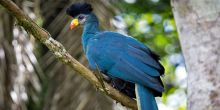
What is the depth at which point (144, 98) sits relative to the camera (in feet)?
13.2

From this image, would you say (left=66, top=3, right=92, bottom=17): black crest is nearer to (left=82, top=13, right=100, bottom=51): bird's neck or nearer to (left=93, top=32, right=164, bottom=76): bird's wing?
(left=82, top=13, right=100, bottom=51): bird's neck

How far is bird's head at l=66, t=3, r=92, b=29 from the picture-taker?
4738 mm

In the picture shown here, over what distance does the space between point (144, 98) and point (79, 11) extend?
1.10 meters

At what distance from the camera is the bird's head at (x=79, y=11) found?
4738 millimetres

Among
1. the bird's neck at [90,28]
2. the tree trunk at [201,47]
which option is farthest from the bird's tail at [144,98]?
the bird's neck at [90,28]

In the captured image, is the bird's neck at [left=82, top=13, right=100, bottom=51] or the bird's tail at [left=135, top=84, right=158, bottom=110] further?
the bird's neck at [left=82, top=13, right=100, bottom=51]

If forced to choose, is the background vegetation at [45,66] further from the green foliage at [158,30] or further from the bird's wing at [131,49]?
the green foliage at [158,30]

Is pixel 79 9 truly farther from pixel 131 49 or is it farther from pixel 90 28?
pixel 131 49

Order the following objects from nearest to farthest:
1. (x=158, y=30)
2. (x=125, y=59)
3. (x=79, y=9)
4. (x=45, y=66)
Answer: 1. (x=125, y=59)
2. (x=79, y=9)
3. (x=45, y=66)
4. (x=158, y=30)

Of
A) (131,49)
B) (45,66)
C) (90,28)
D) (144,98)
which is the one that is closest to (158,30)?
(45,66)

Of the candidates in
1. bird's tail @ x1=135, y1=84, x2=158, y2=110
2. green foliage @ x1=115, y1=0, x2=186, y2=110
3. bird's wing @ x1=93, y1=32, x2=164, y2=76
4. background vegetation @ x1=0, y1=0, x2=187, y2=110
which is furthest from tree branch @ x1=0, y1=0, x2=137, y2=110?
green foliage @ x1=115, y1=0, x2=186, y2=110

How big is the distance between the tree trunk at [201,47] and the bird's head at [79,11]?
0.87 metres

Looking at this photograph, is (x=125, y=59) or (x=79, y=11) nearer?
(x=125, y=59)

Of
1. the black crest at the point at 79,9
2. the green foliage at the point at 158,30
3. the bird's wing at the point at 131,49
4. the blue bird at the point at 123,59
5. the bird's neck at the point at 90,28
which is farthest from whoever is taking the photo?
the green foliage at the point at 158,30
